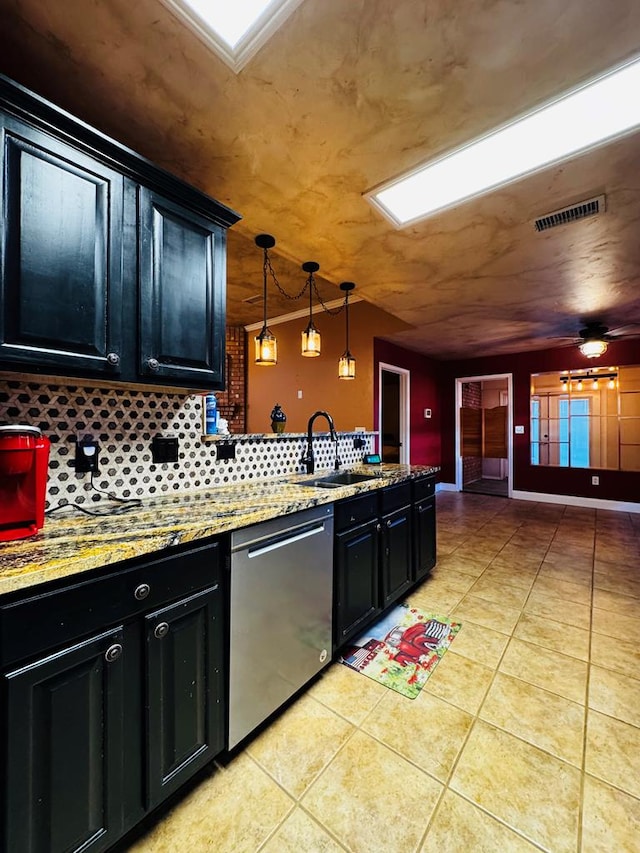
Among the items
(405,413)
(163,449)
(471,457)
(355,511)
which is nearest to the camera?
(163,449)

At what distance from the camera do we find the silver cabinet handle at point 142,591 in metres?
1.04

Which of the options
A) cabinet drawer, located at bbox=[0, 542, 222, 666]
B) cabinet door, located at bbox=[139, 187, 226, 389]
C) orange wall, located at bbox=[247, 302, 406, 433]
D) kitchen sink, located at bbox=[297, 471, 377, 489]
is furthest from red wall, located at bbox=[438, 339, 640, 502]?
cabinet drawer, located at bbox=[0, 542, 222, 666]

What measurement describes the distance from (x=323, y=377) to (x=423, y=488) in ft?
9.25

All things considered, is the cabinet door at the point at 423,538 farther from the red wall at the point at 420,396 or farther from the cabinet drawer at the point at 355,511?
the red wall at the point at 420,396

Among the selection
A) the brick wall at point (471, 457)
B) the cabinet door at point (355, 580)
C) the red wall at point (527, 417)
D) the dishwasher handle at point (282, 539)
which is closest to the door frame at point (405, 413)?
the red wall at point (527, 417)

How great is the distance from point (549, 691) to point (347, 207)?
284 cm

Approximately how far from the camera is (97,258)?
1.24 m

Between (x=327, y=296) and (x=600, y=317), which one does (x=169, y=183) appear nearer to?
(x=327, y=296)

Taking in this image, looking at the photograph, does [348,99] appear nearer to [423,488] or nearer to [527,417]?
[423,488]

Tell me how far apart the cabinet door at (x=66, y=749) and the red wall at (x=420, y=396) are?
13.8ft

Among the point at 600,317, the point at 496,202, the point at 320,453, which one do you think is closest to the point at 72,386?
the point at 320,453

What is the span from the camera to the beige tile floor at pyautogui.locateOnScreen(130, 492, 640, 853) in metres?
1.12

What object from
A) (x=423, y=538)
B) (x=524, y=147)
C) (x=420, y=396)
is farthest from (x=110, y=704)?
(x=420, y=396)

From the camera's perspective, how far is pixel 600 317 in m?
4.25
